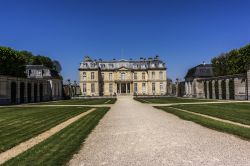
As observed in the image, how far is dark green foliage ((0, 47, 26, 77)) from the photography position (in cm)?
4253

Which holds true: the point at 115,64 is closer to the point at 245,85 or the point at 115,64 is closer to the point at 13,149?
the point at 245,85

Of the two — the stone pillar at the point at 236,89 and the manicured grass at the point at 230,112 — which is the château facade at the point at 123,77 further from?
the manicured grass at the point at 230,112

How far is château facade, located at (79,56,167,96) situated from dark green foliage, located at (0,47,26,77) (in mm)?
32336

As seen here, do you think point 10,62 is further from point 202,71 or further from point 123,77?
point 123,77

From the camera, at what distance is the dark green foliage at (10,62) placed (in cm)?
4253

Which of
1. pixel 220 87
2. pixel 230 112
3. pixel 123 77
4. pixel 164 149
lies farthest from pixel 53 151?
pixel 123 77

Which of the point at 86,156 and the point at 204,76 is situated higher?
the point at 204,76

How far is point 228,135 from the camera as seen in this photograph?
883 cm

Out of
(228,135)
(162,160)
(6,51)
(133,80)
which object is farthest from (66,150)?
(133,80)

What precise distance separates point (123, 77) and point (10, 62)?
134 ft

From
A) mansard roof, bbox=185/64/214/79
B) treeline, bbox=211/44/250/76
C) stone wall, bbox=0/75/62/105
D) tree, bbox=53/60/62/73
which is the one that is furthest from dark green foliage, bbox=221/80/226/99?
tree, bbox=53/60/62/73

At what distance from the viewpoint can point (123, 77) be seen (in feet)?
263

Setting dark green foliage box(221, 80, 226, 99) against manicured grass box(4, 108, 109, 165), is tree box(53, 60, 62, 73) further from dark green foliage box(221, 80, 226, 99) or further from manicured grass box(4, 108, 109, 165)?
Answer: manicured grass box(4, 108, 109, 165)

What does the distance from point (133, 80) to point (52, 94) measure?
32.0m
